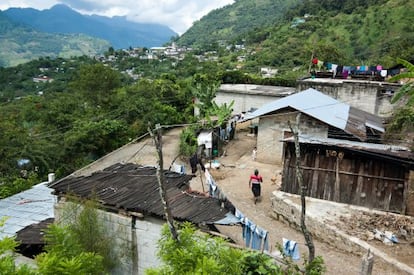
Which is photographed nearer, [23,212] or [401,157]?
[401,157]

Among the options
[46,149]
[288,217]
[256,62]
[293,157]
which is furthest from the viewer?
[256,62]

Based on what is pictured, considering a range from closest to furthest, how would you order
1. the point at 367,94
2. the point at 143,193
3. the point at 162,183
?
the point at 162,183 → the point at 143,193 → the point at 367,94

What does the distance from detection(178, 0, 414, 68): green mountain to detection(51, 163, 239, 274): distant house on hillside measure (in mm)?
28784

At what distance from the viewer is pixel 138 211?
27.7ft

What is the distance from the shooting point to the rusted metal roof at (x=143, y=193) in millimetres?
8219

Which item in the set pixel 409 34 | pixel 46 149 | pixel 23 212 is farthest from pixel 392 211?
pixel 409 34

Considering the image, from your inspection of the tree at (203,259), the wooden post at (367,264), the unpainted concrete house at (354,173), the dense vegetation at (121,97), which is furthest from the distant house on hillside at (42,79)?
the wooden post at (367,264)

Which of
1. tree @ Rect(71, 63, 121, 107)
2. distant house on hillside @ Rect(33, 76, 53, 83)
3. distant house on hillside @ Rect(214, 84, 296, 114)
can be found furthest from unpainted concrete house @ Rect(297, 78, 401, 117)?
distant house on hillside @ Rect(33, 76, 53, 83)

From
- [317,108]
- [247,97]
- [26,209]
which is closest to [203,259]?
[26,209]

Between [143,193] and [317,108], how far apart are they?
9.80 meters

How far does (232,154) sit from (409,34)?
125ft

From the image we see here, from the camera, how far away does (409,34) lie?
150ft

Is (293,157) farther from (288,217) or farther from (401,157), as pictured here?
(401,157)

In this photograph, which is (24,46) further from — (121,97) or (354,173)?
(354,173)
